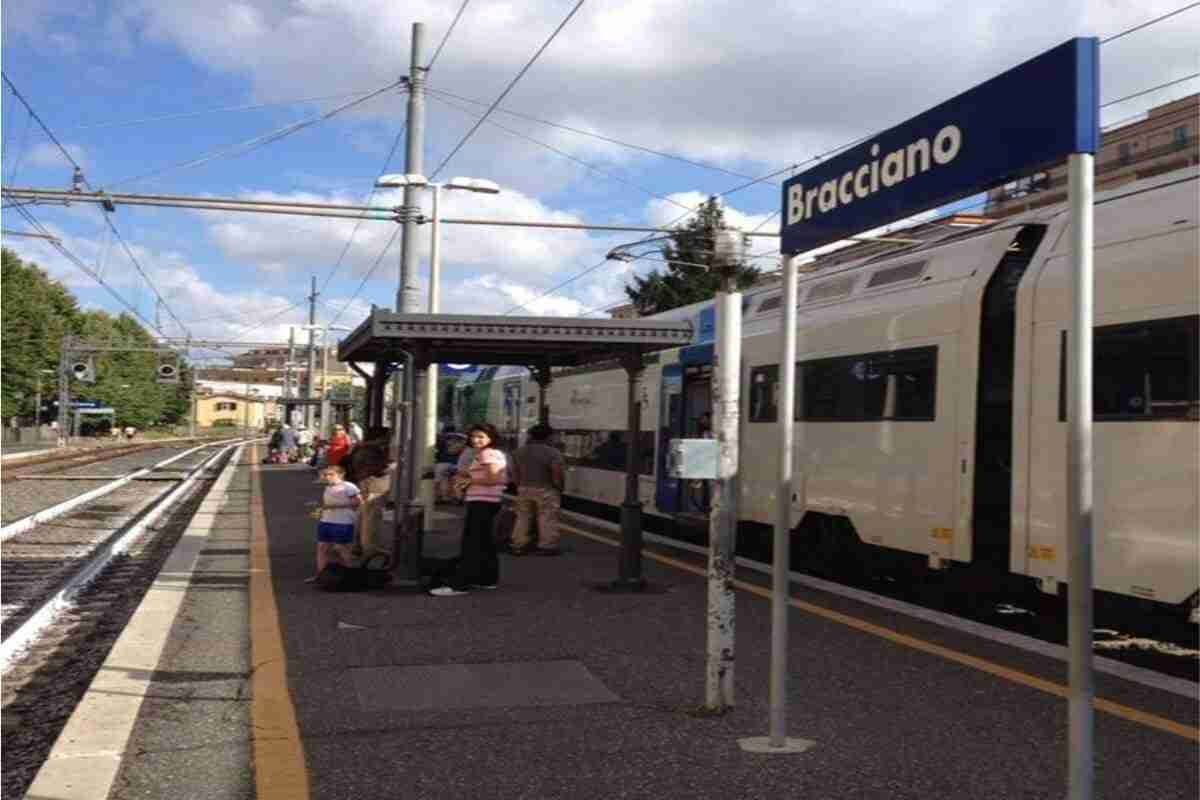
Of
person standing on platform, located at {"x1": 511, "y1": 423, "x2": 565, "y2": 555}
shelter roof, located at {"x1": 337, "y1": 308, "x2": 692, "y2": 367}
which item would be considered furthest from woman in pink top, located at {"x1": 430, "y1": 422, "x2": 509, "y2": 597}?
person standing on platform, located at {"x1": 511, "y1": 423, "x2": 565, "y2": 555}

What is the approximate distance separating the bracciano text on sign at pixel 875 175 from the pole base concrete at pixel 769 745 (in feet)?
7.81

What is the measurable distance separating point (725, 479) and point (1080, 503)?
8.34 feet

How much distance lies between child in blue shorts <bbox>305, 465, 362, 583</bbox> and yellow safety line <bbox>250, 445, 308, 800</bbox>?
0.59 m

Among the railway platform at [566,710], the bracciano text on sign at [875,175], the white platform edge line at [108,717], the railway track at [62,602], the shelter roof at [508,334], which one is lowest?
the railway track at [62,602]

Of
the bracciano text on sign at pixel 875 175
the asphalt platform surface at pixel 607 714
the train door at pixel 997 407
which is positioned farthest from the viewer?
the train door at pixel 997 407

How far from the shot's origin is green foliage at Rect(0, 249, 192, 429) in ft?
230

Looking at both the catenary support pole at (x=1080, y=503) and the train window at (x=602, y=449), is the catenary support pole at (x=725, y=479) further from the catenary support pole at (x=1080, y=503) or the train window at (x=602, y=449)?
the train window at (x=602, y=449)

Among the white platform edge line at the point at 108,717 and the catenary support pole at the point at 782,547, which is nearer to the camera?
the white platform edge line at the point at 108,717

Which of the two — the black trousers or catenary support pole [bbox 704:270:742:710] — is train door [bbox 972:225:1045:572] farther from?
→ the black trousers

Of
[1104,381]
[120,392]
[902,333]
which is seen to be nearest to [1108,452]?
[1104,381]

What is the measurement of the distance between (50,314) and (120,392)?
31257mm

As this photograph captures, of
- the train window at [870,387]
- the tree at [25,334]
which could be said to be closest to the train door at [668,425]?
the train window at [870,387]

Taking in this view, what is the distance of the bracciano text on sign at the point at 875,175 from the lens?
4.45 m

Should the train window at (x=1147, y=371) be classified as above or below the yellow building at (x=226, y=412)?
below
